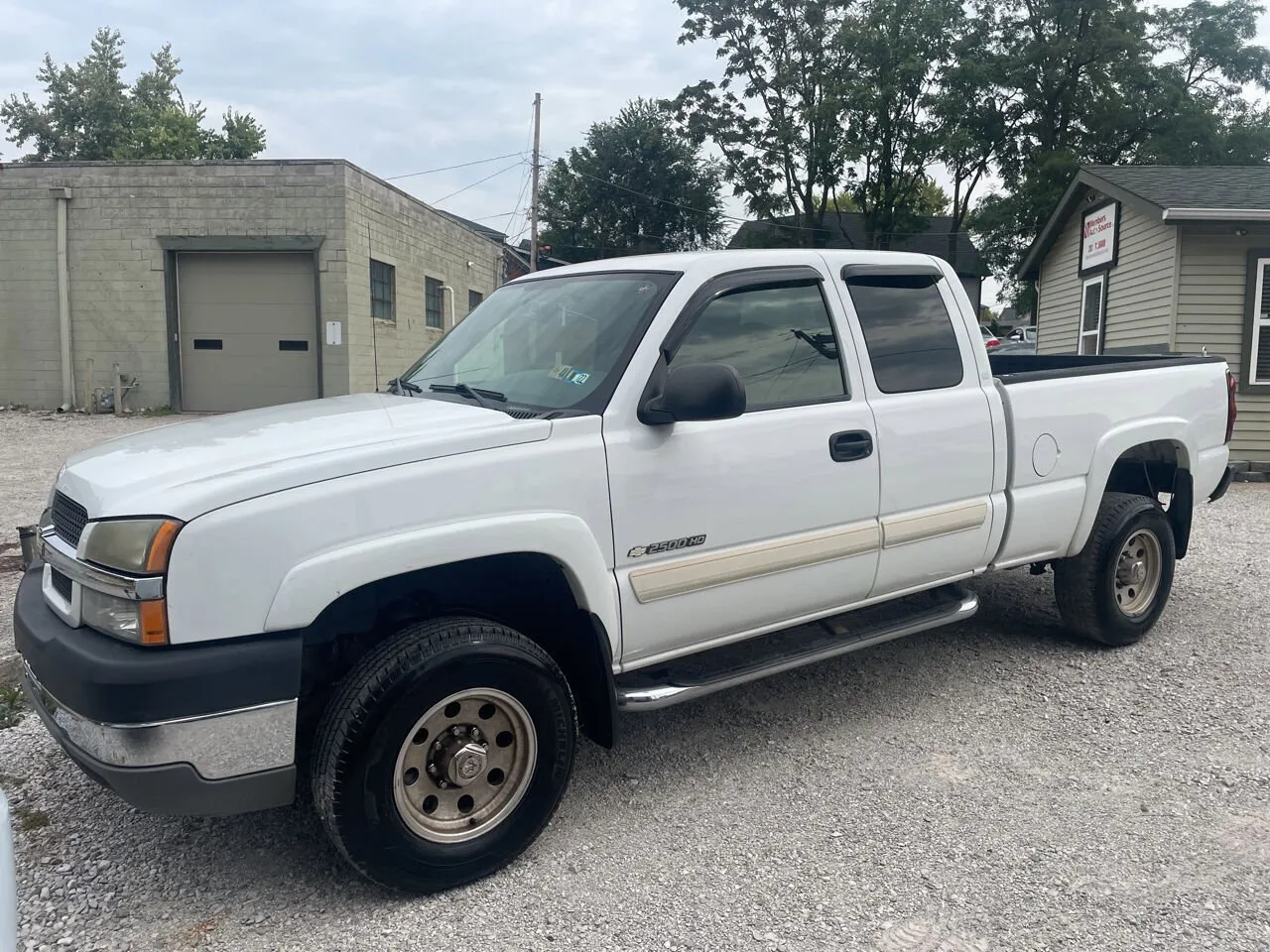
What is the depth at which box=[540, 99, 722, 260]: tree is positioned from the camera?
43000mm

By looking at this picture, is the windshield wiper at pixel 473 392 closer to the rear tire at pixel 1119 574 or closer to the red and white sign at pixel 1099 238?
the rear tire at pixel 1119 574

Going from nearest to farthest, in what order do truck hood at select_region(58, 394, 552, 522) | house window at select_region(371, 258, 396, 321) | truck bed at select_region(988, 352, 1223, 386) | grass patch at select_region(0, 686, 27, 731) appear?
truck hood at select_region(58, 394, 552, 522) → grass patch at select_region(0, 686, 27, 731) → truck bed at select_region(988, 352, 1223, 386) → house window at select_region(371, 258, 396, 321)

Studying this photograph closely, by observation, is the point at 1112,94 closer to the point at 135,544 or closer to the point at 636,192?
the point at 636,192

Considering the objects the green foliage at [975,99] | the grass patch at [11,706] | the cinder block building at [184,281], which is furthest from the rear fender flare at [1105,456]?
the green foliage at [975,99]

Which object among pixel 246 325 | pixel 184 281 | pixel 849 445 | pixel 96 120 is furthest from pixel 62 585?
pixel 96 120

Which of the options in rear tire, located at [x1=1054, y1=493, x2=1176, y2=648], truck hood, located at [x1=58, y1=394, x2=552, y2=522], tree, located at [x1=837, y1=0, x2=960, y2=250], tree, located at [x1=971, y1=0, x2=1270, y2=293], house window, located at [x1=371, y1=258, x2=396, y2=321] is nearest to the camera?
truck hood, located at [x1=58, y1=394, x2=552, y2=522]

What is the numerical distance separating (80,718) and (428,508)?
1.06 meters

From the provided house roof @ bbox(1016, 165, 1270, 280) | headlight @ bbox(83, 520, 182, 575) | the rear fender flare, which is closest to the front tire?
headlight @ bbox(83, 520, 182, 575)

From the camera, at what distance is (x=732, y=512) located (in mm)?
3490

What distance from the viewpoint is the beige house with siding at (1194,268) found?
11.8 metres

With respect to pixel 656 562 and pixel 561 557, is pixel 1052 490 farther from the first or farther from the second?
pixel 561 557

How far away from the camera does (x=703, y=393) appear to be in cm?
317

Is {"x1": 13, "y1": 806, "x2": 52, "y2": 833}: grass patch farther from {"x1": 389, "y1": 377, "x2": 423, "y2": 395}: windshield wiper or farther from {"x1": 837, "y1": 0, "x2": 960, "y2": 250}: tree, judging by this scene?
{"x1": 837, "y1": 0, "x2": 960, "y2": 250}: tree

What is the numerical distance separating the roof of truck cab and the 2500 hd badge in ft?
3.33
